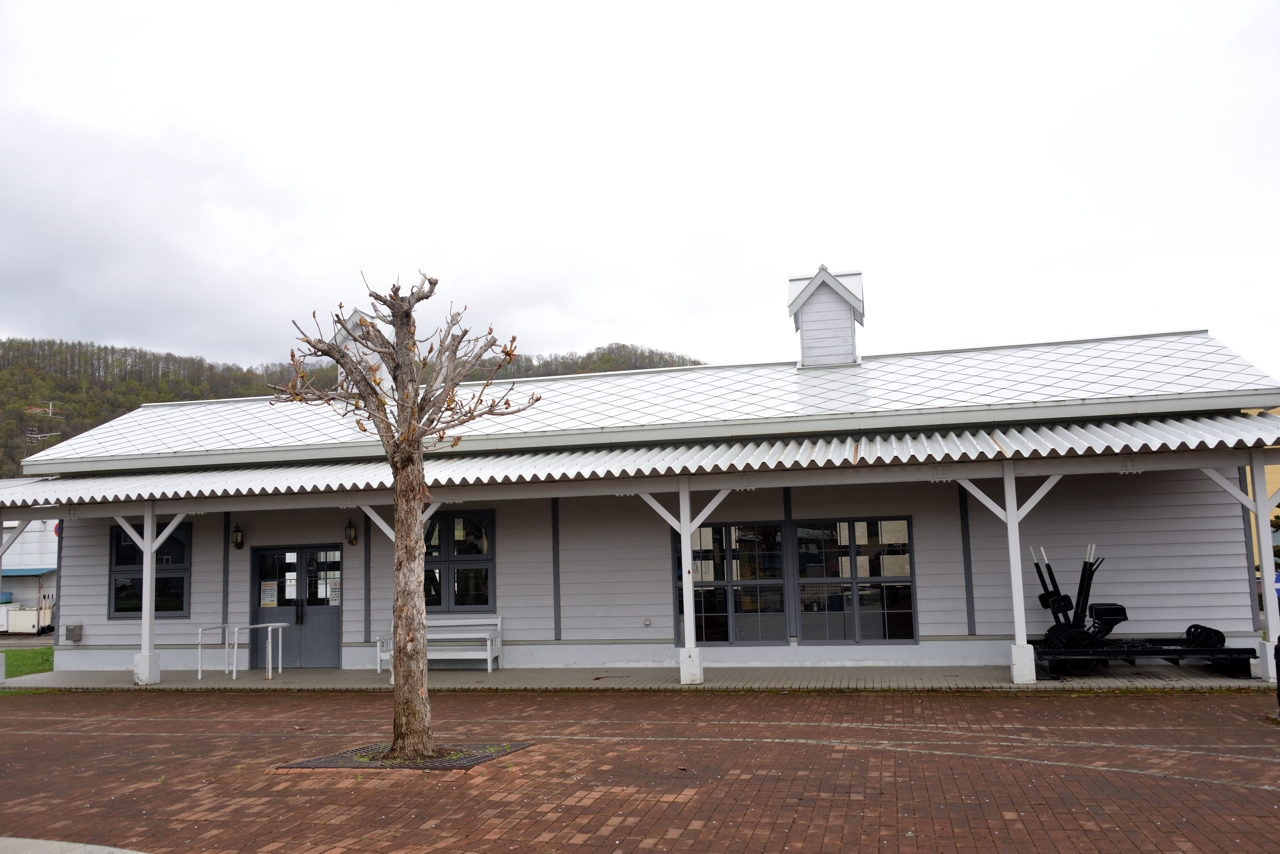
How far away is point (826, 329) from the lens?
55.1 ft

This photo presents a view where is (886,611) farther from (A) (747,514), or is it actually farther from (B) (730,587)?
(A) (747,514)

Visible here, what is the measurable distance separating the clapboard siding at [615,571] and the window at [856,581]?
199cm

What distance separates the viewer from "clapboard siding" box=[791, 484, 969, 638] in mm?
12961

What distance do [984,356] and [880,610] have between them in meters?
5.22

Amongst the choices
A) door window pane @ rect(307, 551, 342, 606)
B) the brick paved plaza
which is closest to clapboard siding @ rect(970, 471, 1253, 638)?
the brick paved plaza

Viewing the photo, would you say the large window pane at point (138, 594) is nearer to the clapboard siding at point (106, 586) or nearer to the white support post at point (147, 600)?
the clapboard siding at point (106, 586)

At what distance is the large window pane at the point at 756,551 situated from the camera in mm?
13562

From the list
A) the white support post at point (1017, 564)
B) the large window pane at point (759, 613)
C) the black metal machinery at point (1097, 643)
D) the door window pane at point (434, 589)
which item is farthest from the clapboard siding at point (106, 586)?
the black metal machinery at point (1097, 643)

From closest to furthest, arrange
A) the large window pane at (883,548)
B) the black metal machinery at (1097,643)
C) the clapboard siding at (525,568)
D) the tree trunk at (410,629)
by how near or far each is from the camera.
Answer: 1. the tree trunk at (410,629)
2. the black metal machinery at (1097,643)
3. the large window pane at (883,548)
4. the clapboard siding at (525,568)

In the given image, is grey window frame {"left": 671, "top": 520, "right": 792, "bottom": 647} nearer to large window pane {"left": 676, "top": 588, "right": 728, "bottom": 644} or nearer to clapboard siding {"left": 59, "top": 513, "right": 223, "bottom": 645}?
large window pane {"left": 676, "top": 588, "right": 728, "bottom": 644}

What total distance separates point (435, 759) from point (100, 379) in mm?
38817

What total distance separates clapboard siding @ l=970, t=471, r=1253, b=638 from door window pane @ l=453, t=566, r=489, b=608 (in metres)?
7.02

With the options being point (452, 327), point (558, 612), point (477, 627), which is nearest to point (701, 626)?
point (558, 612)

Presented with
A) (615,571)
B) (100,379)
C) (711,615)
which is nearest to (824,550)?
(711,615)
